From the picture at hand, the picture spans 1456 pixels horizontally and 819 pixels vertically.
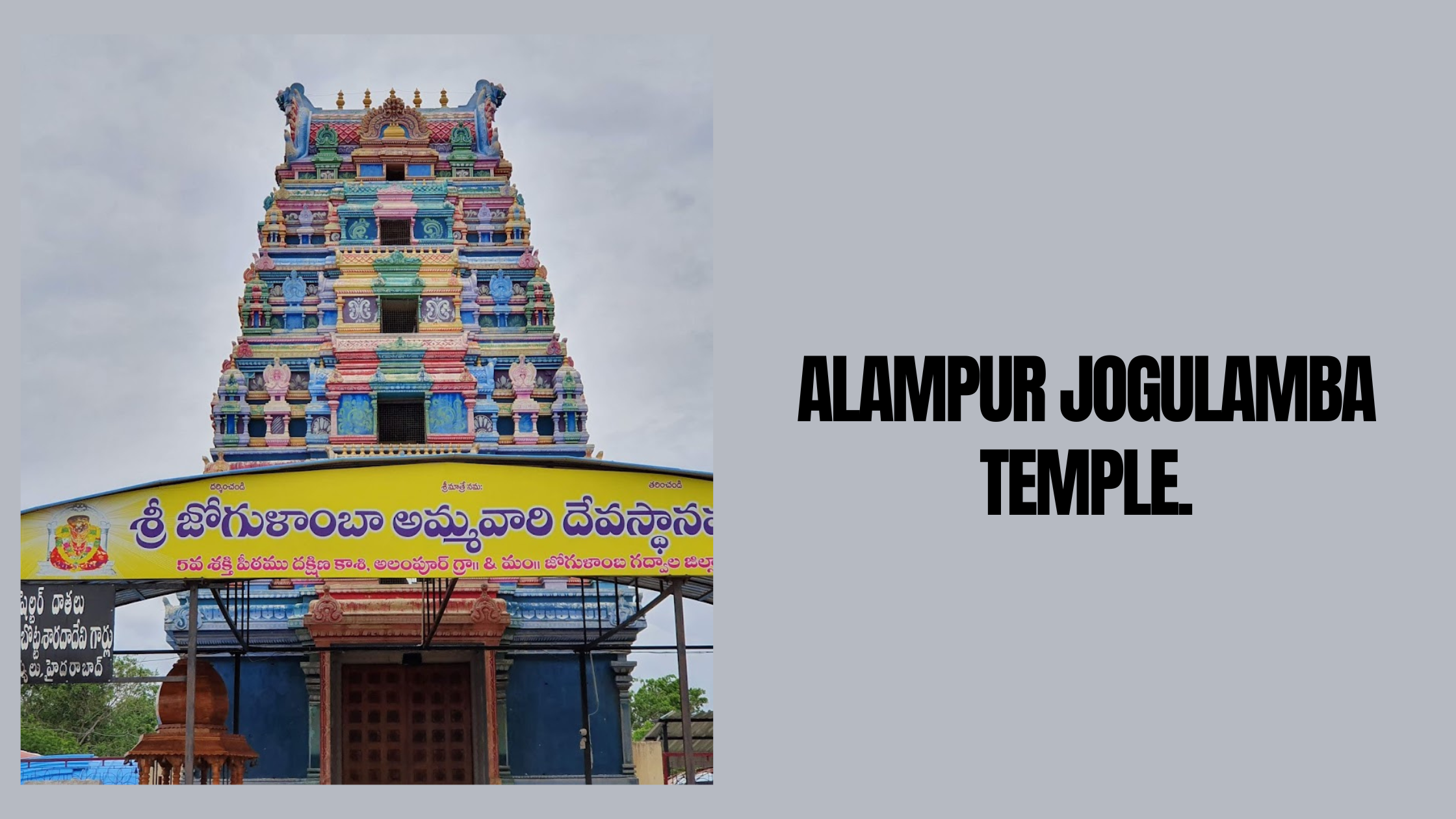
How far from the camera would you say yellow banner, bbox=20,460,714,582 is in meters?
15.7

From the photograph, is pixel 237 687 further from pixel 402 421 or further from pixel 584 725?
A: pixel 402 421

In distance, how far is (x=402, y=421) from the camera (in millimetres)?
24141

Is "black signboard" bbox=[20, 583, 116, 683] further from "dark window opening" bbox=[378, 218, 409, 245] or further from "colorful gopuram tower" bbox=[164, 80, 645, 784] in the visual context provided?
"dark window opening" bbox=[378, 218, 409, 245]

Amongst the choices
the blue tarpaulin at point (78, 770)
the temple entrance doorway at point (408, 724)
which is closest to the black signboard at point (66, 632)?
the blue tarpaulin at point (78, 770)

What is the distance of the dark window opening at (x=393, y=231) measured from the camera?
2545cm

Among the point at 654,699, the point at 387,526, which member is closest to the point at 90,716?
the point at 654,699

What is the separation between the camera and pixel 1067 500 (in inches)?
518

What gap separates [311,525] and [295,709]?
21.1 ft

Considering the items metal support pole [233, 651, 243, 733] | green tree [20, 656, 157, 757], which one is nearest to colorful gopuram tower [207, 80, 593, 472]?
metal support pole [233, 651, 243, 733]

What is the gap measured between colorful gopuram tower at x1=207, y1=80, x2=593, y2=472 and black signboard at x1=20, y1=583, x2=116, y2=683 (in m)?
7.46

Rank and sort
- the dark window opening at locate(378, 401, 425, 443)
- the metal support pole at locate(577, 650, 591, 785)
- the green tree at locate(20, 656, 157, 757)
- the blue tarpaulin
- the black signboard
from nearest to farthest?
the black signboard → the blue tarpaulin → the metal support pole at locate(577, 650, 591, 785) → the dark window opening at locate(378, 401, 425, 443) → the green tree at locate(20, 656, 157, 757)

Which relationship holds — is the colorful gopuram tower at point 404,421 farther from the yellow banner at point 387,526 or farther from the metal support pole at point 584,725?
the yellow banner at point 387,526

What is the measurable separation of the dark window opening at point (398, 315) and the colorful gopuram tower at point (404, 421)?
0.05 m

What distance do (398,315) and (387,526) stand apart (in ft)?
30.0
